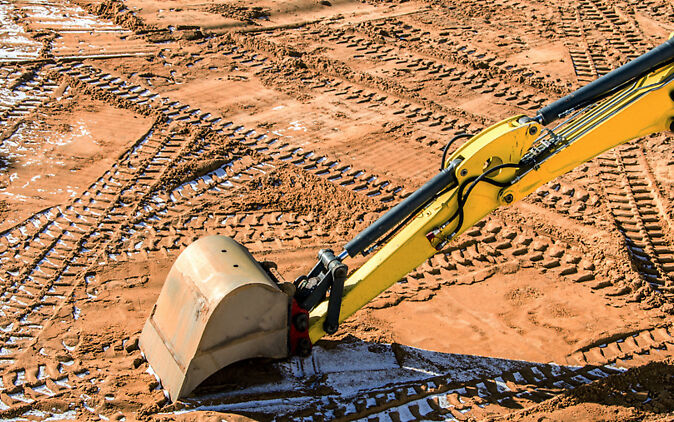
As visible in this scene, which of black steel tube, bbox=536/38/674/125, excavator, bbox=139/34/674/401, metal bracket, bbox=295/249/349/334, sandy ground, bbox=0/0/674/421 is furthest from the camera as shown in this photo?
sandy ground, bbox=0/0/674/421

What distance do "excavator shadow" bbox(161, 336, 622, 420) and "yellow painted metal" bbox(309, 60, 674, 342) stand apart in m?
0.48

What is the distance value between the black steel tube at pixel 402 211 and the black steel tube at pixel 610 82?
851 mm

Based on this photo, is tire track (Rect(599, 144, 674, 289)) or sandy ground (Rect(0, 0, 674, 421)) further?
tire track (Rect(599, 144, 674, 289))

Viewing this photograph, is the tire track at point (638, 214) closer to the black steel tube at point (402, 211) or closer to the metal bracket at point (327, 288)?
the black steel tube at point (402, 211)

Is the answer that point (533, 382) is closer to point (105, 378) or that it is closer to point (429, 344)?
point (429, 344)

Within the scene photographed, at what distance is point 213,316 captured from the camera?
4977 millimetres

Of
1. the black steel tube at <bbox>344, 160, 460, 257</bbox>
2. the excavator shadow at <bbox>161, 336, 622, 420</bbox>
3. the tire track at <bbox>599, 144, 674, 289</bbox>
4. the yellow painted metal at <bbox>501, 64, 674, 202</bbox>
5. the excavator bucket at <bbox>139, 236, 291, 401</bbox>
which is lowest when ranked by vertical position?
the excavator shadow at <bbox>161, 336, 622, 420</bbox>

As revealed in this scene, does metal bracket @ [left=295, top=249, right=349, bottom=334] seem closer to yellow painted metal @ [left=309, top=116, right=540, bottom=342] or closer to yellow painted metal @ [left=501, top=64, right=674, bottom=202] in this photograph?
yellow painted metal @ [left=309, top=116, right=540, bottom=342]

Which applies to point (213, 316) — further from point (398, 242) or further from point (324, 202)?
point (324, 202)

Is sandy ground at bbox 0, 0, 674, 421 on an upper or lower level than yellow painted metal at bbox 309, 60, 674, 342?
lower

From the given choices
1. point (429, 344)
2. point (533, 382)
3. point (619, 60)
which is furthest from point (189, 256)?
point (619, 60)

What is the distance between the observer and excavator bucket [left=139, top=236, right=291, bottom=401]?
5.05 metres

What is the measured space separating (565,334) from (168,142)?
18.3 feet

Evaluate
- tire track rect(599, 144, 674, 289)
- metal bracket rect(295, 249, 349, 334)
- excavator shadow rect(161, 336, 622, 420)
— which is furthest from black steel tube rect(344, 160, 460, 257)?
tire track rect(599, 144, 674, 289)
